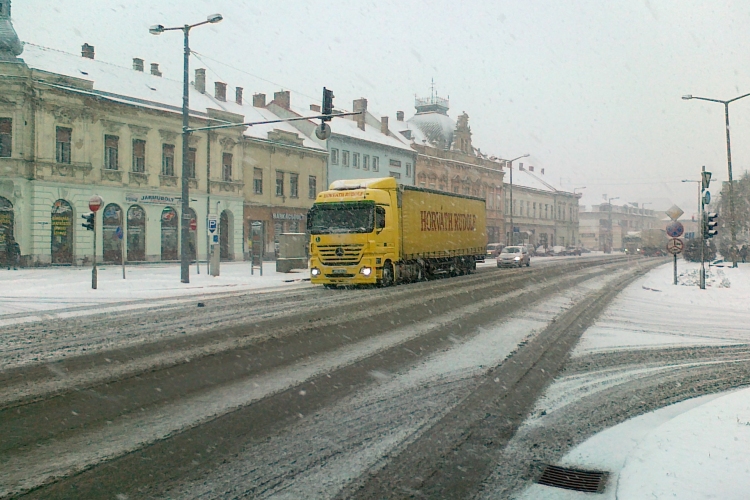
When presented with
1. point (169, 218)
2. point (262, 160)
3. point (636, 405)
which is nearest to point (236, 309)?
point (636, 405)

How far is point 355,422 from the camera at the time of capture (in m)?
5.66

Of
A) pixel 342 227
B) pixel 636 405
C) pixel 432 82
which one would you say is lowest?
pixel 636 405

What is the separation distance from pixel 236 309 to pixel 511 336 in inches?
263

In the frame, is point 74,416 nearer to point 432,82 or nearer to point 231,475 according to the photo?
point 231,475

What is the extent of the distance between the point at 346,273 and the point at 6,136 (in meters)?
21.0

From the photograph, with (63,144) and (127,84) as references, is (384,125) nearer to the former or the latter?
(127,84)

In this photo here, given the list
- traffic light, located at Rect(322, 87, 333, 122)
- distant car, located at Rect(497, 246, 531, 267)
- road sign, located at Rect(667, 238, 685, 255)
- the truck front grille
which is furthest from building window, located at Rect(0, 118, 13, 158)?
road sign, located at Rect(667, 238, 685, 255)

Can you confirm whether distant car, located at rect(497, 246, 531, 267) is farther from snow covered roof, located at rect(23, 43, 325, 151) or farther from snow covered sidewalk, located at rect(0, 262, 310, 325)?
snow covered roof, located at rect(23, 43, 325, 151)

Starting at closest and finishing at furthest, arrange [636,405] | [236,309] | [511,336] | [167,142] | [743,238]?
[636,405]
[511,336]
[236,309]
[167,142]
[743,238]

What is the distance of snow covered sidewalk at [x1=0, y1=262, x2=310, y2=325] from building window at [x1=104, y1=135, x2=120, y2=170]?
9764 mm

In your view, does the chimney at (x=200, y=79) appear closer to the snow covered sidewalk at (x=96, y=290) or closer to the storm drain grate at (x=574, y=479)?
the snow covered sidewalk at (x=96, y=290)

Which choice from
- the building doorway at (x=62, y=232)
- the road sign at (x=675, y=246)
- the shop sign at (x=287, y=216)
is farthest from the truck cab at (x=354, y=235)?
the shop sign at (x=287, y=216)

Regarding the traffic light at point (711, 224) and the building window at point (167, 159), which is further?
the building window at point (167, 159)

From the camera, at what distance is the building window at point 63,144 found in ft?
108
